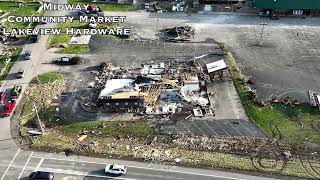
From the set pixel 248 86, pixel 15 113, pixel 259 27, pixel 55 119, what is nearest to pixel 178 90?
pixel 248 86

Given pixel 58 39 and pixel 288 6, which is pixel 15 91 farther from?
pixel 288 6

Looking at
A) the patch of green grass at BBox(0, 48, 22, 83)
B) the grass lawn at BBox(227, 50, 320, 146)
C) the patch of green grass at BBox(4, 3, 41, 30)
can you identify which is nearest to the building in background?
the grass lawn at BBox(227, 50, 320, 146)

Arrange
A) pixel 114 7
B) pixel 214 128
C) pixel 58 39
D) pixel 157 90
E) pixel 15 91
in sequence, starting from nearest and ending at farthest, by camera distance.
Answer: pixel 214 128 < pixel 157 90 < pixel 15 91 < pixel 58 39 < pixel 114 7

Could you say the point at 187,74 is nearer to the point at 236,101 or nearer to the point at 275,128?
the point at 236,101

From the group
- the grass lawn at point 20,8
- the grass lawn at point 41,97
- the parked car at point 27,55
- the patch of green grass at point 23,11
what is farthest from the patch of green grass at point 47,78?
the grass lawn at point 20,8

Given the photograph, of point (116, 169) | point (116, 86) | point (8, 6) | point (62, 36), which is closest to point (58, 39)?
point (62, 36)
